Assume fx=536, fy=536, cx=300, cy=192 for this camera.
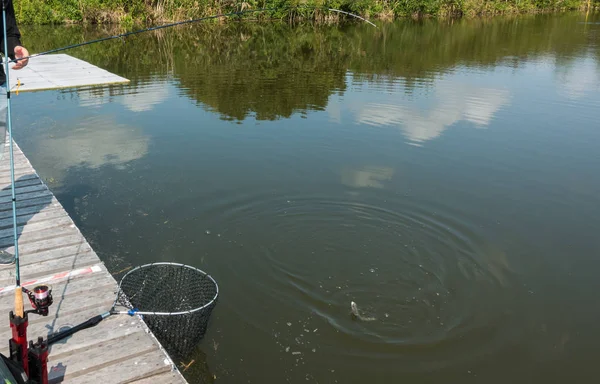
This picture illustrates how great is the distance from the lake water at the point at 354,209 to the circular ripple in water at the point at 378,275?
0.02 meters

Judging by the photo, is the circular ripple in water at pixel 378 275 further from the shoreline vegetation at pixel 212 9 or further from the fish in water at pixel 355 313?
the shoreline vegetation at pixel 212 9

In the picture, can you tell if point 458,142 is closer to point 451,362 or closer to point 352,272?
point 352,272

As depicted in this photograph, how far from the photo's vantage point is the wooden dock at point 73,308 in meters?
3.69

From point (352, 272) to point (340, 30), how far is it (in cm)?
2636

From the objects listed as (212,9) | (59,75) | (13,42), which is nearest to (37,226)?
(13,42)

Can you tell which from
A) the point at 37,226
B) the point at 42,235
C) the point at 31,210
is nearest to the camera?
the point at 42,235

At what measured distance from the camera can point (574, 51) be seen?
23172mm

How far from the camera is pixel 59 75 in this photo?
51.3 ft

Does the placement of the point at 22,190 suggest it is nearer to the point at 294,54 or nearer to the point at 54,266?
the point at 54,266

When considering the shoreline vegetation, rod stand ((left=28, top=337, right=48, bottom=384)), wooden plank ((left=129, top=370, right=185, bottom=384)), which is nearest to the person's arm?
rod stand ((left=28, top=337, right=48, bottom=384))

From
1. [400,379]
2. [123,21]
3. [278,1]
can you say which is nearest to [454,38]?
[278,1]

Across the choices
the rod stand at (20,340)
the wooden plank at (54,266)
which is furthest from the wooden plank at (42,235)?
the rod stand at (20,340)

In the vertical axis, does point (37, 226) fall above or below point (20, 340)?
→ below

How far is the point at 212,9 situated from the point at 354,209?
27616mm
